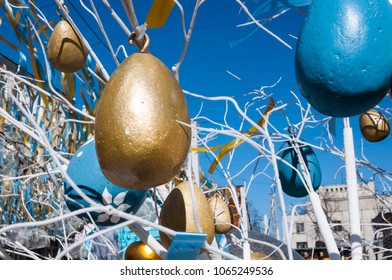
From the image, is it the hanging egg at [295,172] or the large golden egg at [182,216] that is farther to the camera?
the hanging egg at [295,172]

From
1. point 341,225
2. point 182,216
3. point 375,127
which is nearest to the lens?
point 182,216

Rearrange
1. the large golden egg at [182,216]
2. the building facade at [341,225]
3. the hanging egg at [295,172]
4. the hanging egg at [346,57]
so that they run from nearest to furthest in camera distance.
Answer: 1. the hanging egg at [346,57]
2. the large golden egg at [182,216]
3. the building facade at [341,225]
4. the hanging egg at [295,172]

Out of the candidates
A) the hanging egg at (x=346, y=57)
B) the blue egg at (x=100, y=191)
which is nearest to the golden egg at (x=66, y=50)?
the blue egg at (x=100, y=191)

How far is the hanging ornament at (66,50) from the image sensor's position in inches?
37.8

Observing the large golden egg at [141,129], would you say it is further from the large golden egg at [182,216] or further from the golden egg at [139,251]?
the golden egg at [139,251]

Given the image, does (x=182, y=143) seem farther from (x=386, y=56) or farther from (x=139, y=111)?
(x=386, y=56)

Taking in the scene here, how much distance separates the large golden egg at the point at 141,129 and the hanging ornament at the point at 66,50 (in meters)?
0.34

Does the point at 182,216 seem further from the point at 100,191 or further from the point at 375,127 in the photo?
the point at 375,127

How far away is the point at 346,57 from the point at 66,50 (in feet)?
1.97

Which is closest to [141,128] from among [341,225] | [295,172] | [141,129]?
[141,129]

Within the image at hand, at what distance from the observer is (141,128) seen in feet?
2.00
